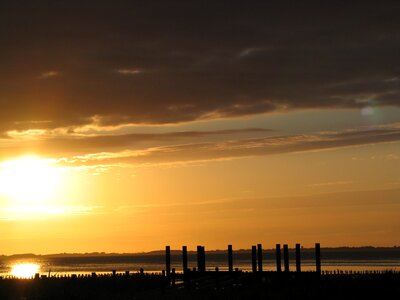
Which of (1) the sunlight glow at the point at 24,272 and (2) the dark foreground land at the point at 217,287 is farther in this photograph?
(1) the sunlight glow at the point at 24,272

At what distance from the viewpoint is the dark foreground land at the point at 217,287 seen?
1407 inches

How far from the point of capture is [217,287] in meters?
40.1

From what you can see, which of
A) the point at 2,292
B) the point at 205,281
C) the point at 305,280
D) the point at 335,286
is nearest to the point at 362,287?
the point at 335,286

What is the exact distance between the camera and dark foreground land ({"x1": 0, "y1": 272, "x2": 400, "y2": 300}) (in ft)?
117

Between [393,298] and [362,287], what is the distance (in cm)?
176

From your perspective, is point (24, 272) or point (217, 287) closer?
point (217, 287)

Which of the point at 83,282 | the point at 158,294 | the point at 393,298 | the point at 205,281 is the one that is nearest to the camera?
the point at 393,298

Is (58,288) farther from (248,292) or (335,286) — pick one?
(335,286)

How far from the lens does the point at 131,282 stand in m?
44.8

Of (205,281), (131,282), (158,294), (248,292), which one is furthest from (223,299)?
(131,282)

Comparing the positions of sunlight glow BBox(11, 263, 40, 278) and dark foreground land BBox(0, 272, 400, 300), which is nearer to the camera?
dark foreground land BBox(0, 272, 400, 300)

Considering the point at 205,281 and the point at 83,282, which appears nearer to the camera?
the point at 205,281

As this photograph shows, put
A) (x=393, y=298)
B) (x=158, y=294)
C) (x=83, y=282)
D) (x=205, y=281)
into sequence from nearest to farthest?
(x=393, y=298)
(x=158, y=294)
(x=205, y=281)
(x=83, y=282)

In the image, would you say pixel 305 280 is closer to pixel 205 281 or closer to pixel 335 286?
pixel 335 286
